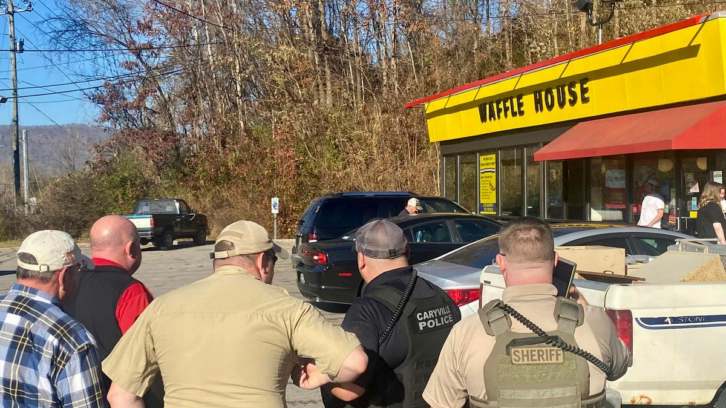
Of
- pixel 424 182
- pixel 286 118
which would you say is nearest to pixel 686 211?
pixel 424 182

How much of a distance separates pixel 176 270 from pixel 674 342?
1614 cm

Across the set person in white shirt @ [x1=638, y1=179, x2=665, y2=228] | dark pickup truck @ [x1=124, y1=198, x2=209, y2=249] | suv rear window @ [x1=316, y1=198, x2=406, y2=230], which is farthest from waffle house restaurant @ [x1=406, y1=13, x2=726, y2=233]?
dark pickup truck @ [x1=124, y1=198, x2=209, y2=249]

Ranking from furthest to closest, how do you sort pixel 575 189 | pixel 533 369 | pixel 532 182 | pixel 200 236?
pixel 200 236, pixel 532 182, pixel 575 189, pixel 533 369

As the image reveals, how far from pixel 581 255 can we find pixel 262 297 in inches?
156

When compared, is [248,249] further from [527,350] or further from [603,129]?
[603,129]

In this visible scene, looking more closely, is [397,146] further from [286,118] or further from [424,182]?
[286,118]

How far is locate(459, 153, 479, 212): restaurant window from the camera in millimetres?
21422

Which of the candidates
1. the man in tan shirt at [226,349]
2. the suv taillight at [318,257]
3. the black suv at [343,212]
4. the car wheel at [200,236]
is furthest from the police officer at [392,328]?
the car wheel at [200,236]

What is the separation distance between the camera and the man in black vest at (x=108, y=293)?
3670mm

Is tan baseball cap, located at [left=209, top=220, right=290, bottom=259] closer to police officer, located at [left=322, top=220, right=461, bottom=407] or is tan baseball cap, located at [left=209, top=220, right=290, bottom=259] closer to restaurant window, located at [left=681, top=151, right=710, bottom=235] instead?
police officer, located at [left=322, top=220, right=461, bottom=407]

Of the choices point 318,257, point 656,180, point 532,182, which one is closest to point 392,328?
point 318,257

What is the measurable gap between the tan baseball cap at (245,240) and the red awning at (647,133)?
34.2 ft

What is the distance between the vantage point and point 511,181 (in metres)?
19.3

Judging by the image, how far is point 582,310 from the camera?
2.57m
